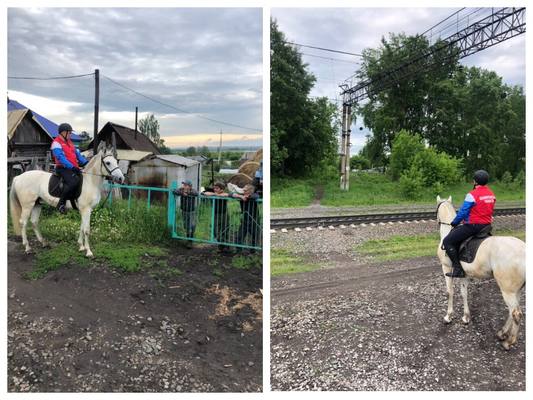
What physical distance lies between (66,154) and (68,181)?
0.80 ft

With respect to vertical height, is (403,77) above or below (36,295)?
above

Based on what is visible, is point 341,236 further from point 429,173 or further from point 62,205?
point 62,205

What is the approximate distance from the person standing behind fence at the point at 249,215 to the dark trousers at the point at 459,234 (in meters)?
1.32

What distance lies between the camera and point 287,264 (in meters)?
2.63

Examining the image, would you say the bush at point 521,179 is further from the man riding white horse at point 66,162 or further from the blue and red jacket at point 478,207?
the man riding white horse at point 66,162

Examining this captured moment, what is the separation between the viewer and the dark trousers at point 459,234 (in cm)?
201

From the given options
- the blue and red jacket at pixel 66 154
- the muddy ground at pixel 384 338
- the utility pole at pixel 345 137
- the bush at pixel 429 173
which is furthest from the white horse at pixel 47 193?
the bush at pixel 429 173

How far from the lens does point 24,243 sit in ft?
8.04

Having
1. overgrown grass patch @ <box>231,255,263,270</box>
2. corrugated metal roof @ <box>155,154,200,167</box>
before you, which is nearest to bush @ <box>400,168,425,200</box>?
overgrown grass patch @ <box>231,255,263,270</box>

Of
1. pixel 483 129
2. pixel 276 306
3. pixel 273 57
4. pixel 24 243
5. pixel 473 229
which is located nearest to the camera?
pixel 273 57

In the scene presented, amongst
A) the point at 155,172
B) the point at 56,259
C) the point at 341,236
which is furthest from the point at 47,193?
the point at 341,236

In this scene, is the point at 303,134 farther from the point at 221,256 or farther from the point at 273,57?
the point at 221,256
